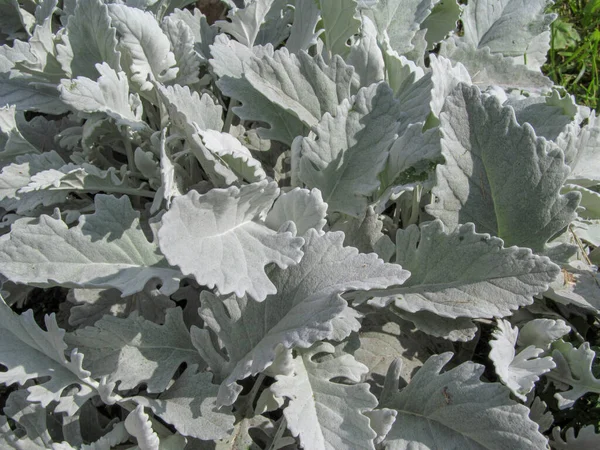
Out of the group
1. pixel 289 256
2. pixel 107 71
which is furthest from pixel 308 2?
pixel 289 256

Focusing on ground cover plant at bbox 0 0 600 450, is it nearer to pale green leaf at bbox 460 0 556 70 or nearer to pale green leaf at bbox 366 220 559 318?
pale green leaf at bbox 366 220 559 318

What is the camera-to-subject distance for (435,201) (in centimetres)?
175

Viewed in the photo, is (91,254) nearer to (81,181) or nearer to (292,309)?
(81,181)

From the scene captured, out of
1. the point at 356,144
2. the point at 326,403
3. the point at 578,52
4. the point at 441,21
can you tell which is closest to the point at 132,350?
the point at 326,403

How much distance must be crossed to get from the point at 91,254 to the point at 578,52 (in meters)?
2.56

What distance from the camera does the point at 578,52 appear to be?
3.10 m

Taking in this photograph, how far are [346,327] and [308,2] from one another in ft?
3.71

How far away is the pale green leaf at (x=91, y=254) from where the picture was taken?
1551 millimetres

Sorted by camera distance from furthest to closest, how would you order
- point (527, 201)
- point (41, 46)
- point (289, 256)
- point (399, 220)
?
point (399, 220) → point (41, 46) → point (527, 201) → point (289, 256)

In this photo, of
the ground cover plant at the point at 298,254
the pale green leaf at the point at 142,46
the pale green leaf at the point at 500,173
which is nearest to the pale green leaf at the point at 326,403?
the ground cover plant at the point at 298,254

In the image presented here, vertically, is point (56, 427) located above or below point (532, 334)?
below

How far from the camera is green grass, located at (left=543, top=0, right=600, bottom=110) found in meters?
3.01

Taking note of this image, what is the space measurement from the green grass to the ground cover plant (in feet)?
3.68

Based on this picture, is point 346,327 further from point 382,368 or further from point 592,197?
point 592,197
